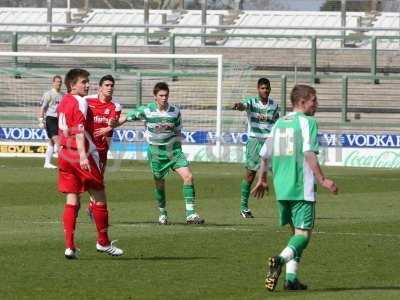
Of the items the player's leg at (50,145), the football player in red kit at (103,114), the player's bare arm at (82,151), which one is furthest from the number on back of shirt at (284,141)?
the player's leg at (50,145)

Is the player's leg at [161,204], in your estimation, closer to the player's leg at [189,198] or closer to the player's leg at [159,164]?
the player's leg at [159,164]

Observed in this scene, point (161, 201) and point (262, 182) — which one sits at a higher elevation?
point (262, 182)

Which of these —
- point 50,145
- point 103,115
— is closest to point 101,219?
point 103,115

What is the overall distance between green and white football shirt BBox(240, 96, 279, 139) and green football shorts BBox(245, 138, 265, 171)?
0.31 ft

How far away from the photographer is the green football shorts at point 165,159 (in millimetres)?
17328

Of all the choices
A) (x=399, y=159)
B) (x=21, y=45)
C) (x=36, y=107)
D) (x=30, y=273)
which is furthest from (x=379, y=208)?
(x=21, y=45)

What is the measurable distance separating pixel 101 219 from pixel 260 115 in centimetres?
684

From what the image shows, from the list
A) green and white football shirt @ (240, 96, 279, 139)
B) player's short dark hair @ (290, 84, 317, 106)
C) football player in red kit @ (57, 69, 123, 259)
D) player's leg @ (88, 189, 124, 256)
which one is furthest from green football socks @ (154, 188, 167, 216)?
player's short dark hair @ (290, 84, 317, 106)

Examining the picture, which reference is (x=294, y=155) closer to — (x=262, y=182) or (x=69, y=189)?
(x=262, y=182)

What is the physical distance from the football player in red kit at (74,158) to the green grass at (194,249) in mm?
481

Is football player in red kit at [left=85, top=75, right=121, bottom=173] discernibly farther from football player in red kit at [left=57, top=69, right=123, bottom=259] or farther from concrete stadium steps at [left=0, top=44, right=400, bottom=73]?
concrete stadium steps at [left=0, top=44, right=400, bottom=73]

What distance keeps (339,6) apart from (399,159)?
14801mm

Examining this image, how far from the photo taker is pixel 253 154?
743 inches

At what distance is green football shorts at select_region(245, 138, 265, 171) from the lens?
1880 centimetres
